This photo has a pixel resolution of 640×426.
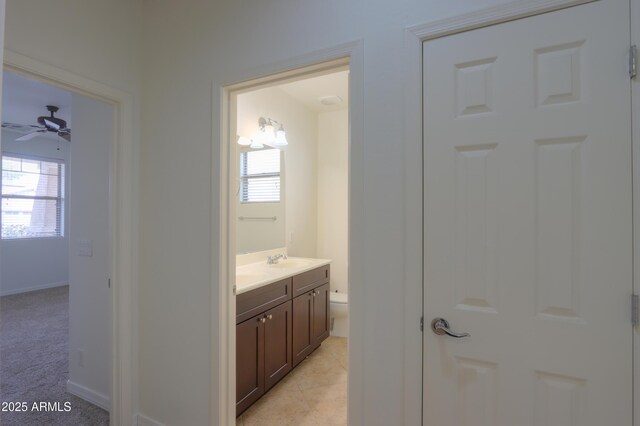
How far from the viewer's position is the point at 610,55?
3.58 feet

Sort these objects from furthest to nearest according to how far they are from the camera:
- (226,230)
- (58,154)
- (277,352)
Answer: (58,154)
(277,352)
(226,230)

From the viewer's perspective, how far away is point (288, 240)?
360 centimetres

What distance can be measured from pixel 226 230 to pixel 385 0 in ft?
4.44

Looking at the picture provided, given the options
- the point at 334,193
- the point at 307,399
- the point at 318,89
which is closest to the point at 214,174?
the point at 307,399

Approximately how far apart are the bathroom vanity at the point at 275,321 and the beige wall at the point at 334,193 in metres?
0.78

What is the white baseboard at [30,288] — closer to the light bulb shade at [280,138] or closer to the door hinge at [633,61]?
the light bulb shade at [280,138]

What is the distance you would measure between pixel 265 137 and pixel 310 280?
1.44 m

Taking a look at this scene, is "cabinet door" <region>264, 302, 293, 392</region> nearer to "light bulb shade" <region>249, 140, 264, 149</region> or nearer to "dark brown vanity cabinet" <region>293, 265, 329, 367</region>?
"dark brown vanity cabinet" <region>293, 265, 329, 367</region>

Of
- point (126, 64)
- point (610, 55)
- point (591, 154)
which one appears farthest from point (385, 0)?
point (126, 64)

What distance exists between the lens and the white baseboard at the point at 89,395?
2.28 m

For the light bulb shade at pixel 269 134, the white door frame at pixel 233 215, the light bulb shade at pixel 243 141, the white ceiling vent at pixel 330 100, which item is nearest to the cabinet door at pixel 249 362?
the white door frame at pixel 233 215

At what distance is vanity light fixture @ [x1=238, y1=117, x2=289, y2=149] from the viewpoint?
3176 mm

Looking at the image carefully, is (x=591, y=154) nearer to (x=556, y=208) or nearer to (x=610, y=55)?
(x=556, y=208)

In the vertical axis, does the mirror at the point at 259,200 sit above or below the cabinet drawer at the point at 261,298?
above
